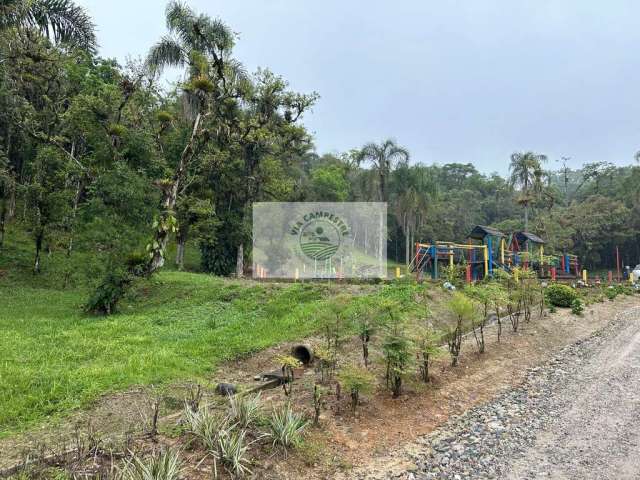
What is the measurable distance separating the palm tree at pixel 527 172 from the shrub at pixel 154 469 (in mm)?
34952

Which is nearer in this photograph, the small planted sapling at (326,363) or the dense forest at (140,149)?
the small planted sapling at (326,363)

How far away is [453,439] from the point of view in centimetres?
400

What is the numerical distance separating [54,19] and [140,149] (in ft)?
21.3

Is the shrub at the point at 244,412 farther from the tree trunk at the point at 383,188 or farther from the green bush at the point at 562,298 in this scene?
the tree trunk at the point at 383,188

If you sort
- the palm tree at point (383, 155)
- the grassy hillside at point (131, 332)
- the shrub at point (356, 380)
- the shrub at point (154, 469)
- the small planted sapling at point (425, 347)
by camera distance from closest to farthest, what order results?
the shrub at point (154, 469), the shrub at point (356, 380), the grassy hillside at point (131, 332), the small planted sapling at point (425, 347), the palm tree at point (383, 155)

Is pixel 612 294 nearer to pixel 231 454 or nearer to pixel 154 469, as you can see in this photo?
pixel 231 454

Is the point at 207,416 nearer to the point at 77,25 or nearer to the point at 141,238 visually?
the point at 141,238

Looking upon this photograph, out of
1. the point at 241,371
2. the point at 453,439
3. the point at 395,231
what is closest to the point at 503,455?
the point at 453,439

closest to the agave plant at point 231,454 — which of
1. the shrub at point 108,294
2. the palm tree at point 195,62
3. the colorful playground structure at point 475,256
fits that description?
the shrub at point 108,294

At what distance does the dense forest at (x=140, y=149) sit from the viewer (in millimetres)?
10445

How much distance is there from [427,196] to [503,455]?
2762 cm

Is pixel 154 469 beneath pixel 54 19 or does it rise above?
beneath

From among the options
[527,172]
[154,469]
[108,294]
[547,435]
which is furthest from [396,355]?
[527,172]

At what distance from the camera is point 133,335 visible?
7.40 meters
